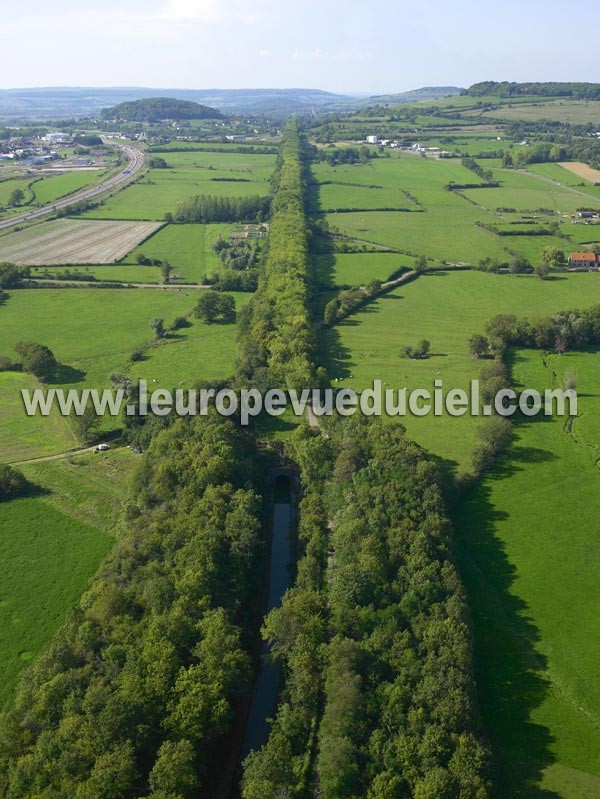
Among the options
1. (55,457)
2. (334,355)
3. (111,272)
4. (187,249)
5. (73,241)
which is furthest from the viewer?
(73,241)

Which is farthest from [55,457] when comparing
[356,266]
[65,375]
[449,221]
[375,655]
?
[449,221]

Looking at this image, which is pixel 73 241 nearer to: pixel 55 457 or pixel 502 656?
pixel 55 457

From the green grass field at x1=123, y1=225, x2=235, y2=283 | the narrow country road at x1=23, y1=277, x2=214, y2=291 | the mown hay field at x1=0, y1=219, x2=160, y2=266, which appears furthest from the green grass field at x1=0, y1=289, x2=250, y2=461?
the mown hay field at x1=0, y1=219, x2=160, y2=266

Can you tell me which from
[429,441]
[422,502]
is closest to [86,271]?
[429,441]

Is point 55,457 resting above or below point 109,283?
below

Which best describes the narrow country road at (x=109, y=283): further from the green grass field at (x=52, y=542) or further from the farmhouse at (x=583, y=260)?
the farmhouse at (x=583, y=260)

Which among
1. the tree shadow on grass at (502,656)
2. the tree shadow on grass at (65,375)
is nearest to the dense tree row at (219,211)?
the tree shadow on grass at (65,375)
